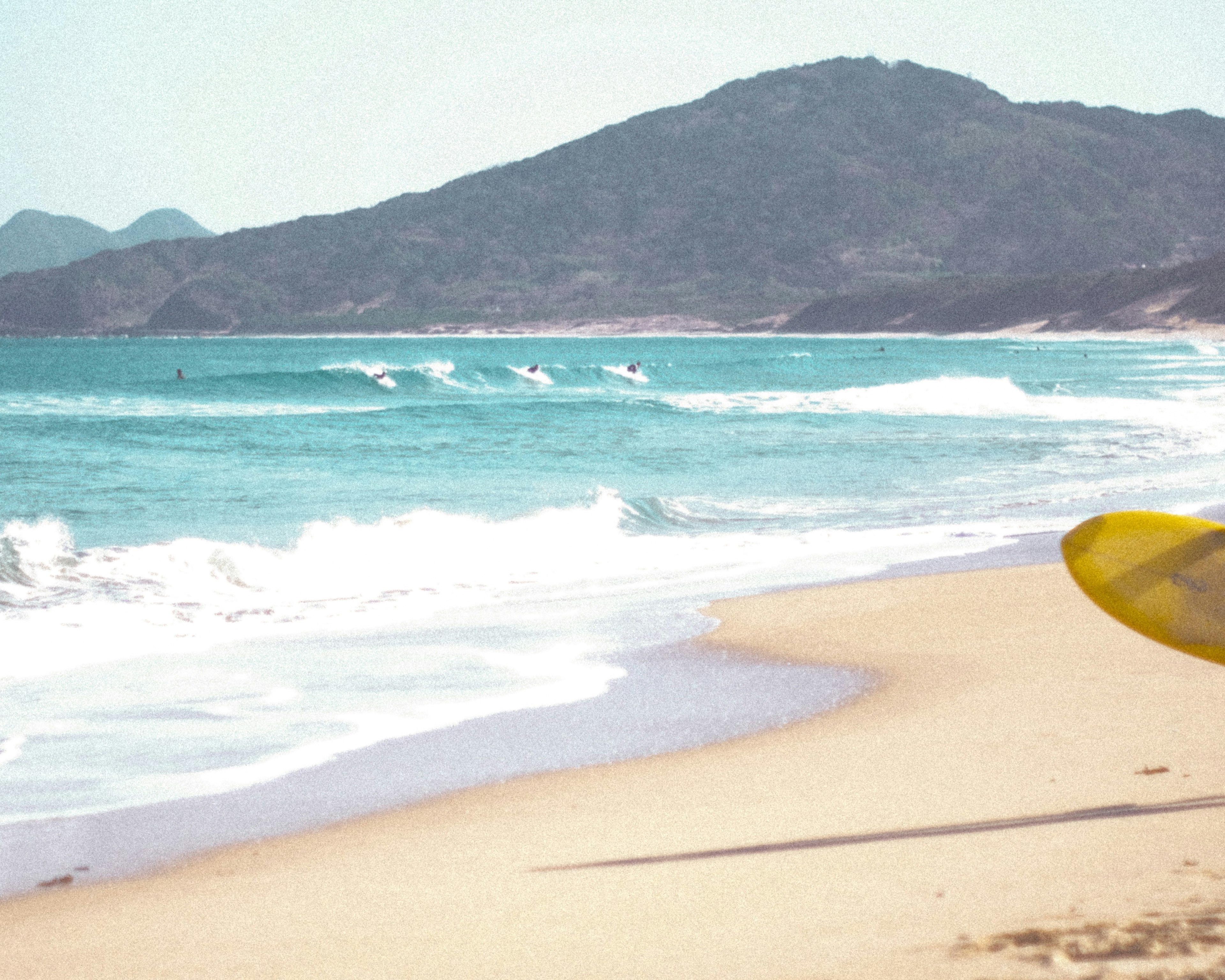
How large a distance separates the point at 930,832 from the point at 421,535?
8613 mm

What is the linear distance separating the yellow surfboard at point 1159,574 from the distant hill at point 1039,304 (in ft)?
320

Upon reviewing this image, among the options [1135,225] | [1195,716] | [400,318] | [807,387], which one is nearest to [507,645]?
[1195,716]

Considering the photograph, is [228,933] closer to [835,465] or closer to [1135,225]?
[835,465]

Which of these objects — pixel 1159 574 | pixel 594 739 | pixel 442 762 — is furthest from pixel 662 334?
pixel 1159 574

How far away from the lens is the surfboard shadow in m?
3.76

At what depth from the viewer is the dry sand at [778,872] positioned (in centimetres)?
302

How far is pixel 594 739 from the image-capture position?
532cm

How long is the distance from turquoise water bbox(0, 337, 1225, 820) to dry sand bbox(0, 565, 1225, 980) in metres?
1.12

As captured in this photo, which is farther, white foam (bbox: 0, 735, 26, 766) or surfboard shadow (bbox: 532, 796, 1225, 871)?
white foam (bbox: 0, 735, 26, 766)

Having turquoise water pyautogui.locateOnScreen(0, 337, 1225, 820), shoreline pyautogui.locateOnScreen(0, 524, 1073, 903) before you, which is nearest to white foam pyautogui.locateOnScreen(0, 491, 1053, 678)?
turquoise water pyautogui.locateOnScreen(0, 337, 1225, 820)

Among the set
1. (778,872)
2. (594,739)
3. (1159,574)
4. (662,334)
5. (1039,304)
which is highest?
(662,334)

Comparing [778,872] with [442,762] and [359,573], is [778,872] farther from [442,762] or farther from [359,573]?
[359,573]

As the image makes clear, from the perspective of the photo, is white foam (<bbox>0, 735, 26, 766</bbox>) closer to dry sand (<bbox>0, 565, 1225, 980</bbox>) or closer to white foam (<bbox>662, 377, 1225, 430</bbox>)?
dry sand (<bbox>0, 565, 1225, 980</bbox>)

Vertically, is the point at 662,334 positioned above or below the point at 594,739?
above
